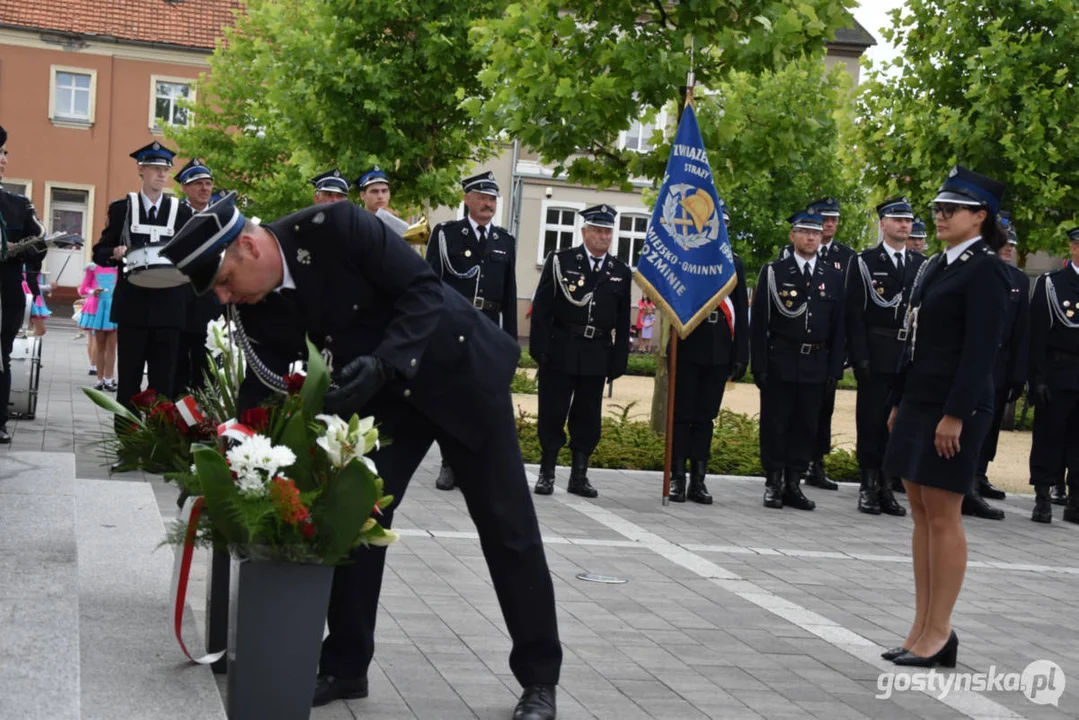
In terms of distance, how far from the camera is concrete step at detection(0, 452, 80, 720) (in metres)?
3.95

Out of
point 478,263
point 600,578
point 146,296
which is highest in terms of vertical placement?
point 478,263

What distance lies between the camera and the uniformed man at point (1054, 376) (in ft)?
38.7

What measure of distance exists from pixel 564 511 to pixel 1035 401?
4339mm

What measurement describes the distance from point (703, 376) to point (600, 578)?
159 inches

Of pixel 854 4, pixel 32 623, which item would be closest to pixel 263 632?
pixel 32 623

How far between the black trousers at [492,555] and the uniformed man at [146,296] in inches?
226

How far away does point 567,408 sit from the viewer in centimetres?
1141

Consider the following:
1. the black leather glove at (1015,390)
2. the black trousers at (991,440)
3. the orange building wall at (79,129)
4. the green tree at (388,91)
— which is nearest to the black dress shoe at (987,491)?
the black trousers at (991,440)

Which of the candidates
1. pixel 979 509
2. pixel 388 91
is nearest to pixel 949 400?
pixel 979 509

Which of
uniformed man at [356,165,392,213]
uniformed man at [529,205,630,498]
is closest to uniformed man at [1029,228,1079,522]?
uniformed man at [529,205,630,498]

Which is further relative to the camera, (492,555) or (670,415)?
(670,415)

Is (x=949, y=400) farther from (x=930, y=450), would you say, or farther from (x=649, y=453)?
(x=649, y=453)

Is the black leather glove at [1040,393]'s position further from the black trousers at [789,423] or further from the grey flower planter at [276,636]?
the grey flower planter at [276,636]

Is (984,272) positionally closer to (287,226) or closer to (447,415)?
(447,415)
